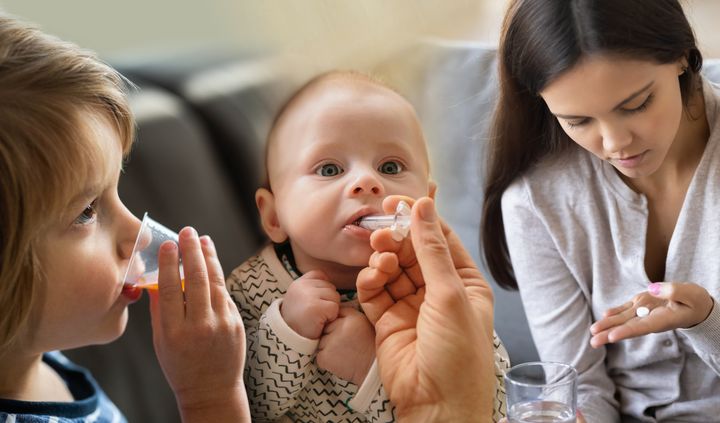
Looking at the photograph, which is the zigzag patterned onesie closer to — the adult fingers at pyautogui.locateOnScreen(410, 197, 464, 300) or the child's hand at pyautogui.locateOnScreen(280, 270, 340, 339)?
the child's hand at pyautogui.locateOnScreen(280, 270, 340, 339)

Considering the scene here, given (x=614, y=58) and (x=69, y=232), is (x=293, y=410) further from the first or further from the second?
(x=614, y=58)

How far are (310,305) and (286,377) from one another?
85 millimetres

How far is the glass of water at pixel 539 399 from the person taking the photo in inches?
35.2

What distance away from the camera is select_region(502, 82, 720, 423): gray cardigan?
1129mm

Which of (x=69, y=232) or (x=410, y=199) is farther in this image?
(x=410, y=199)

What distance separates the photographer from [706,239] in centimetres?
109

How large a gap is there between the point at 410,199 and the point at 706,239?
17.8 inches

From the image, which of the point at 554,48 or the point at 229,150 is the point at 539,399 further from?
the point at 229,150

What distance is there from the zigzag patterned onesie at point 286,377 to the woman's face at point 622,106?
0.36 meters

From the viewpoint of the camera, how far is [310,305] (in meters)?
0.88

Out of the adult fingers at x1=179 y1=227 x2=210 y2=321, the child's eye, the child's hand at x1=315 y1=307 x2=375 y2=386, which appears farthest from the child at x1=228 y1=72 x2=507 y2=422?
the child's eye

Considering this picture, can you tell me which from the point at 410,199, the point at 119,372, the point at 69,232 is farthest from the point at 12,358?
the point at 410,199

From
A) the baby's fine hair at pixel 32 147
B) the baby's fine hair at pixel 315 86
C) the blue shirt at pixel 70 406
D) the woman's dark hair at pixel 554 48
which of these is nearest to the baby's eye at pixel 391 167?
the baby's fine hair at pixel 315 86

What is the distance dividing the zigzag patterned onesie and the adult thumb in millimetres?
123
